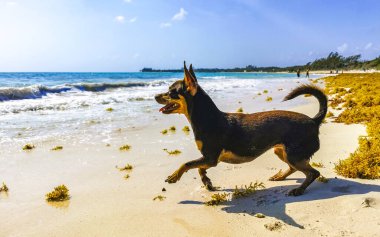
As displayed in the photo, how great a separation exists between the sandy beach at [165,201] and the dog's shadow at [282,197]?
12mm

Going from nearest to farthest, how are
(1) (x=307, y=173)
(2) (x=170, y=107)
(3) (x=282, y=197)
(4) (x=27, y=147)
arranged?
(3) (x=282, y=197) < (1) (x=307, y=173) < (2) (x=170, y=107) < (4) (x=27, y=147)

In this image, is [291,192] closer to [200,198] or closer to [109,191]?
[200,198]

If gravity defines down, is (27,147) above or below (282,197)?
below

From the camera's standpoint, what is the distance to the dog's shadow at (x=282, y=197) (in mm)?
4082

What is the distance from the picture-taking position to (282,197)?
4434 mm

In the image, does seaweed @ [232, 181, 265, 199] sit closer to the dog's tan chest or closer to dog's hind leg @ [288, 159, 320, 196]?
the dog's tan chest

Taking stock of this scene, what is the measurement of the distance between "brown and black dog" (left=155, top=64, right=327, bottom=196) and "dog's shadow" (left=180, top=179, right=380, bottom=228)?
181 mm

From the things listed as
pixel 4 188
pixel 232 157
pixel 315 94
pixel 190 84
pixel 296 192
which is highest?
pixel 190 84

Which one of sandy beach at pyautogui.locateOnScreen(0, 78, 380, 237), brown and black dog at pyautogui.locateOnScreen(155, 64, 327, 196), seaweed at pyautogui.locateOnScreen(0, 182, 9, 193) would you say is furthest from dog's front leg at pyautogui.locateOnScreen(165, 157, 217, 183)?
seaweed at pyautogui.locateOnScreen(0, 182, 9, 193)

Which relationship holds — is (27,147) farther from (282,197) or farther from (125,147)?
(282,197)

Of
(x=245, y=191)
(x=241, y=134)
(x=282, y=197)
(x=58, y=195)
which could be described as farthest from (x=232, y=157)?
(x=58, y=195)

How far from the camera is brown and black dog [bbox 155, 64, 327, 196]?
14.9ft

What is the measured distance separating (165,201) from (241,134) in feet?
4.54

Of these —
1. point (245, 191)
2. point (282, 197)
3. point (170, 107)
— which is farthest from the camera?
point (170, 107)
